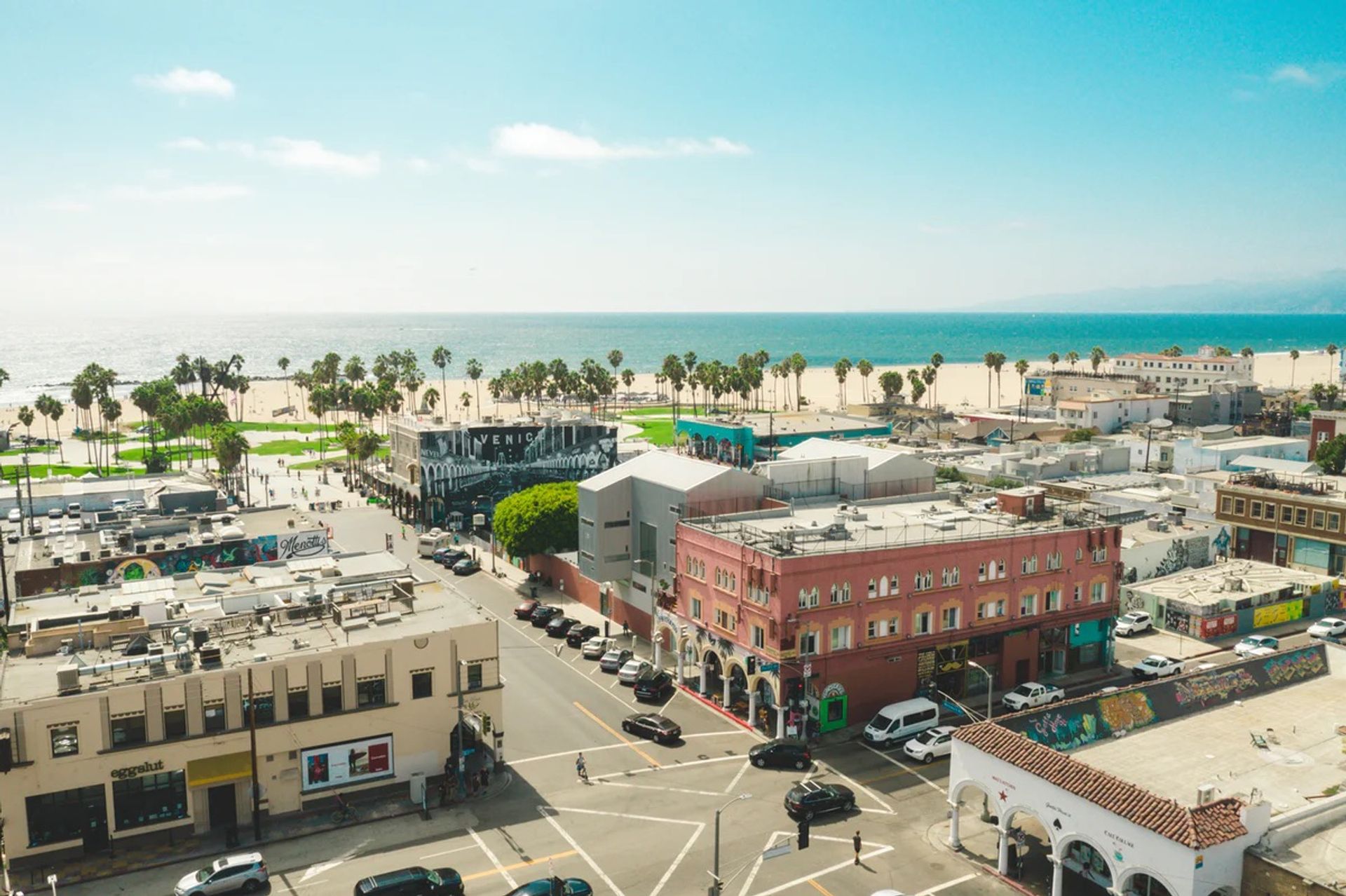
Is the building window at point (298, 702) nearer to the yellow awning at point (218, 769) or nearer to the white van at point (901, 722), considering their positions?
the yellow awning at point (218, 769)

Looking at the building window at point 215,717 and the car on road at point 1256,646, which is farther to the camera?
the car on road at point 1256,646

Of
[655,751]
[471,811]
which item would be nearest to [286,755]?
[471,811]

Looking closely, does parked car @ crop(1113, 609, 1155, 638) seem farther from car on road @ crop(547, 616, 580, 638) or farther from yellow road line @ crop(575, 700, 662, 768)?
car on road @ crop(547, 616, 580, 638)

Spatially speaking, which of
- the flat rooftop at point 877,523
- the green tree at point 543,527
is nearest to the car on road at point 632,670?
the flat rooftop at point 877,523

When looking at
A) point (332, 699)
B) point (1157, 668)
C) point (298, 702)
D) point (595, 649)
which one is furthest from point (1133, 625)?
point (298, 702)

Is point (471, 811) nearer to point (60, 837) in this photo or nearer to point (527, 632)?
point (60, 837)
